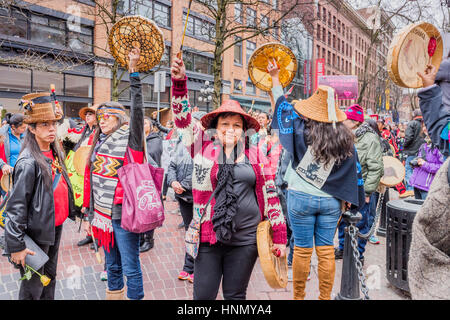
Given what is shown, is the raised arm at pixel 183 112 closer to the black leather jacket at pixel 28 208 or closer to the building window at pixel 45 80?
the black leather jacket at pixel 28 208

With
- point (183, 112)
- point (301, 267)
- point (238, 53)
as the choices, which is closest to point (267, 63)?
point (183, 112)

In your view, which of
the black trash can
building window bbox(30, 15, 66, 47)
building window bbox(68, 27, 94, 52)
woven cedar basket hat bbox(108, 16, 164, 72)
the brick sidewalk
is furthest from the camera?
building window bbox(68, 27, 94, 52)

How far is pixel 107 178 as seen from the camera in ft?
9.90

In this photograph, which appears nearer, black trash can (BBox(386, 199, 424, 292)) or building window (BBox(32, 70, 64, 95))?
black trash can (BBox(386, 199, 424, 292))

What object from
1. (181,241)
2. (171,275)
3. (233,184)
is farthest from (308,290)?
(181,241)

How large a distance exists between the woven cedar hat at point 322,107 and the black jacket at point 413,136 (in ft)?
16.3

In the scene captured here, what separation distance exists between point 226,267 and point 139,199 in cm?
91

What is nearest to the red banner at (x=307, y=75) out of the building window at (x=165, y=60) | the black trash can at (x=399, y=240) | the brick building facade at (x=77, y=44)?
the brick building facade at (x=77, y=44)

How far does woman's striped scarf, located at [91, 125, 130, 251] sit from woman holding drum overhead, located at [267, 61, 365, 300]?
4.82ft

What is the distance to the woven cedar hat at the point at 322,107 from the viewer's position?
3174 mm

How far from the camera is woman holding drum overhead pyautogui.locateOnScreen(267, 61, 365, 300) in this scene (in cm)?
318

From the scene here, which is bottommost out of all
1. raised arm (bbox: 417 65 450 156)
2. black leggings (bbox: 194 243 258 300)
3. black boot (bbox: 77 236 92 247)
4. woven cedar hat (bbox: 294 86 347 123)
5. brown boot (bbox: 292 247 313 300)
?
black boot (bbox: 77 236 92 247)

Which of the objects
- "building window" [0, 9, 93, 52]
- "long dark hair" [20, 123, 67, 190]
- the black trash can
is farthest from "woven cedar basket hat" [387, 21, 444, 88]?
"building window" [0, 9, 93, 52]

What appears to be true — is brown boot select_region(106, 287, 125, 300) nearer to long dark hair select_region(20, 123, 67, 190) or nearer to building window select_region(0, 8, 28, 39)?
long dark hair select_region(20, 123, 67, 190)
